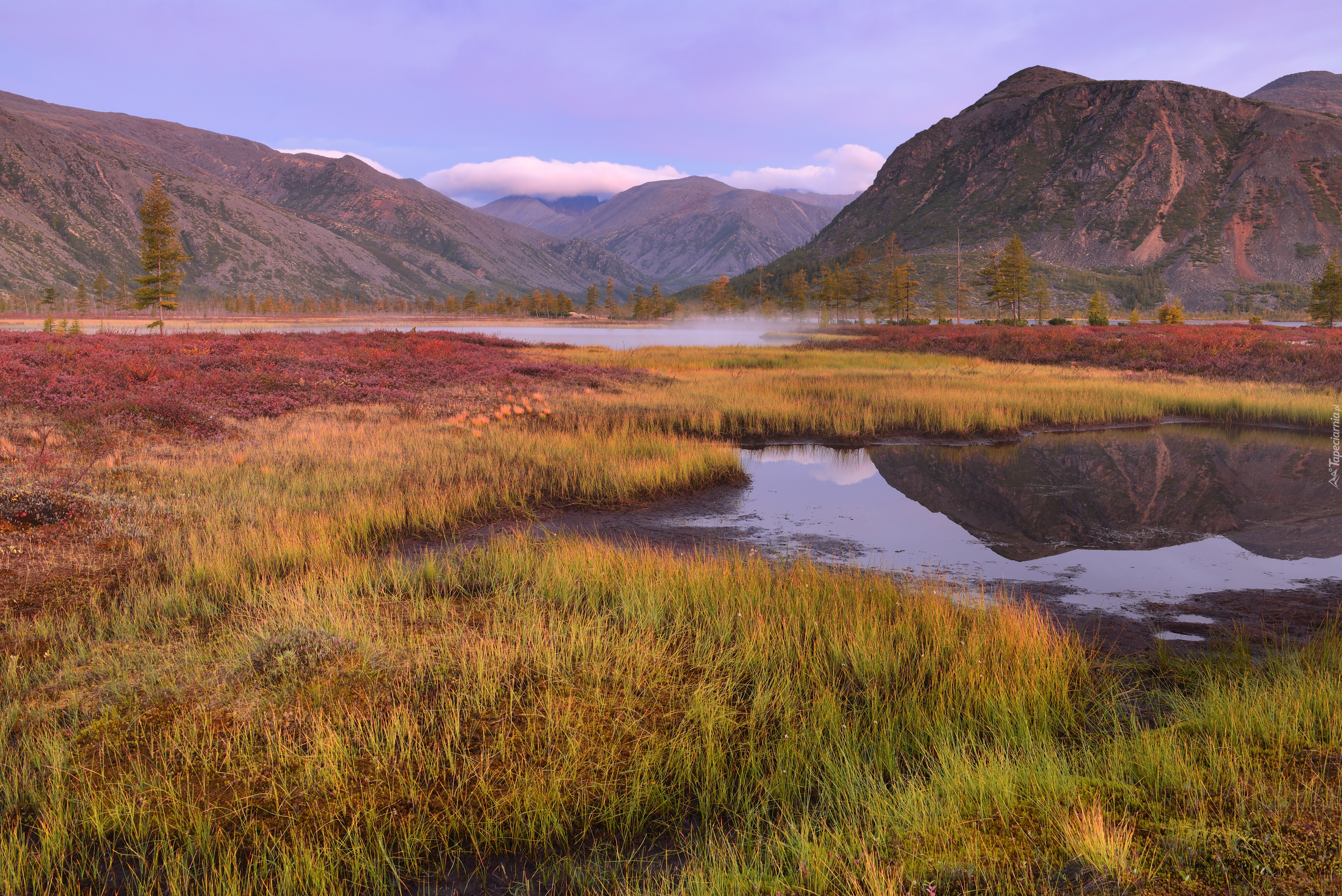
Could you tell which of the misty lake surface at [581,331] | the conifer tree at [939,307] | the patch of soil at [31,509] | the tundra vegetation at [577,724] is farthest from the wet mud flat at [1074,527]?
the conifer tree at [939,307]

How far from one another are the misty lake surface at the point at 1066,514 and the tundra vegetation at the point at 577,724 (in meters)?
2.09

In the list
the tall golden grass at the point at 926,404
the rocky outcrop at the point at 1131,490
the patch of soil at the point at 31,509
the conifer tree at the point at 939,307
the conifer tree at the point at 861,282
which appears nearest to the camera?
the patch of soil at the point at 31,509

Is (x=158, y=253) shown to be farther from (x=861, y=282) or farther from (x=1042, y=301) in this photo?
(x=1042, y=301)

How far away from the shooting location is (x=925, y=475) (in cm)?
1473

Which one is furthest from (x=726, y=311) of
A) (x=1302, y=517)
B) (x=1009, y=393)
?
(x=1302, y=517)

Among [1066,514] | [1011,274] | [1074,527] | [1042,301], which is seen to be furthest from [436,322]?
[1074,527]

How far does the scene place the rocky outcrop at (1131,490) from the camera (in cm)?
1059

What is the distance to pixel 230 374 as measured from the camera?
2120 centimetres

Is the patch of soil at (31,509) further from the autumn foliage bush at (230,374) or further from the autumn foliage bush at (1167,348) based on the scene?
the autumn foliage bush at (1167,348)

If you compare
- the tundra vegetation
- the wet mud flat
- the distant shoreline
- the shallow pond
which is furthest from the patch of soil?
the distant shoreline

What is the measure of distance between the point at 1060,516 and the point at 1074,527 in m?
0.58

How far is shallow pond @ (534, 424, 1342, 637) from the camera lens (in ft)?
29.0

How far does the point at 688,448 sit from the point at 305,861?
40.3 ft

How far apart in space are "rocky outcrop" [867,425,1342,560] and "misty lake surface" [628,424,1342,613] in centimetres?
4
